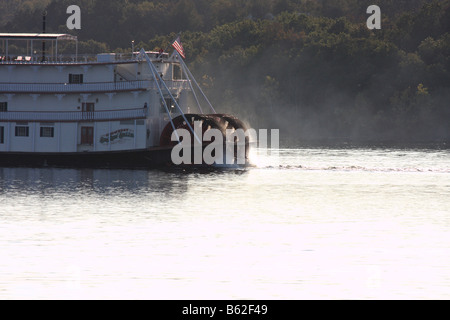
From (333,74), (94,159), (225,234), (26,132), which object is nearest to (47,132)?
(26,132)

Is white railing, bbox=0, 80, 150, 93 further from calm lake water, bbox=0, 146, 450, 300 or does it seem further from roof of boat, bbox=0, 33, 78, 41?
calm lake water, bbox=0, 146, 450, 300

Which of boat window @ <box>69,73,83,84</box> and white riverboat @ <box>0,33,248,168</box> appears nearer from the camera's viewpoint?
white riverboat @ <box>0,33,248,168</box>

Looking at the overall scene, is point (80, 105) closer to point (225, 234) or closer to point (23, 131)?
point (23, 131)

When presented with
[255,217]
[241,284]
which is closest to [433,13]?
[255,217]

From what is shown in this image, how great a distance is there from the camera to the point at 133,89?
69188 millimetres

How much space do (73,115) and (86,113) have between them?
103 centimetres

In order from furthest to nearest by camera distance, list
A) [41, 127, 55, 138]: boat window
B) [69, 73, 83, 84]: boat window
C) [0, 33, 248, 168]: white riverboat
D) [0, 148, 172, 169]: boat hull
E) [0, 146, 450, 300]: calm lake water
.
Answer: [41, 127, 55, 138]: boat window, [69, 73, 83, 84]: boat window, [0, 33, 248, 168]: white riverboat, [0, 148, 172, 169]: boat hull, [0, 146, 450, 300]: calm lake water

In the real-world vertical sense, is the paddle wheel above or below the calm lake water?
above

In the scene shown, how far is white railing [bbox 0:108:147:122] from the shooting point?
6938 cm

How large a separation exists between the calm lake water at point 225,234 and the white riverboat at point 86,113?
2334 millimetres

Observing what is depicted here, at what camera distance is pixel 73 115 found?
70562mm

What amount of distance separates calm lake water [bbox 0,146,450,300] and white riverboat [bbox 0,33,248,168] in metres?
2.33

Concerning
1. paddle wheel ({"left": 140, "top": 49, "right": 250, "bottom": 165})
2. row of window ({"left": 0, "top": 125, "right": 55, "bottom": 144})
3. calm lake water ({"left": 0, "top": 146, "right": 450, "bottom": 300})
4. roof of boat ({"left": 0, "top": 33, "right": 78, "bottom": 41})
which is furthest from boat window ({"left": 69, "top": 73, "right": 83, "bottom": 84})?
calm lake water ({"left": 0, "top": 146, "right": 450, "bottom": 300})

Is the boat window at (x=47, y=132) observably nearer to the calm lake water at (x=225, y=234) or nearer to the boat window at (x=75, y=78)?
the calm lake water at (x=225, y=234)
